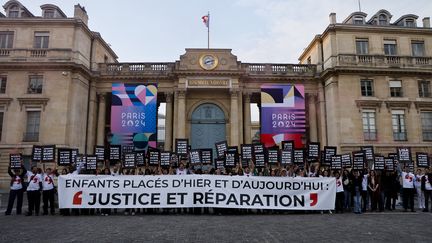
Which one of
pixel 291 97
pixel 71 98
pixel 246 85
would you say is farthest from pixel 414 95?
pixel 71 98

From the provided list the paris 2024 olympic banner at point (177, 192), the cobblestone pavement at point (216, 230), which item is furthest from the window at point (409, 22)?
the paris 2024 olympic banner at point (177, 192)

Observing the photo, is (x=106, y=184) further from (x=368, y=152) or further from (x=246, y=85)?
(x=246, y=85)

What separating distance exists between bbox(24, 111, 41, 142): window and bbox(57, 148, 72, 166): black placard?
1493 centimetres

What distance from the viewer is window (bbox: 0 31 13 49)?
28.8 metres

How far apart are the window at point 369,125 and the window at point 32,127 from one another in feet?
92.0

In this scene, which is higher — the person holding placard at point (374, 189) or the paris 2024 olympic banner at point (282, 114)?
the paris 2024 olympic banner at point (282, 114)

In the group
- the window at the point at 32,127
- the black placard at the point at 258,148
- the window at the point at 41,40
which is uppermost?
the window at the point at 41,40

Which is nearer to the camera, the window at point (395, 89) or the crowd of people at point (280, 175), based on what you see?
the crowd of people at point (280, 175)

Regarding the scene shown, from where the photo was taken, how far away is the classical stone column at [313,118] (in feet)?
102

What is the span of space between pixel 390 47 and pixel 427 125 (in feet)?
25.8

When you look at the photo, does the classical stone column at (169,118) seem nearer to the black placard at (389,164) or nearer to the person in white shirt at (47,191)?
the person in white shirt at (47,191)

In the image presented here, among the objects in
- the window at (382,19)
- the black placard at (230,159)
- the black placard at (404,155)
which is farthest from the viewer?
the window at (382,19)

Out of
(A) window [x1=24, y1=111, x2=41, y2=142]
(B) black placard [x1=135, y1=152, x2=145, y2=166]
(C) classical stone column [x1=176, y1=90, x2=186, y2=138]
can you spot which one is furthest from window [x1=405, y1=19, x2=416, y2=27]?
(A) window [x1=24, y1=111, x2=41, y2=142]

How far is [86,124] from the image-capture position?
30.3m
